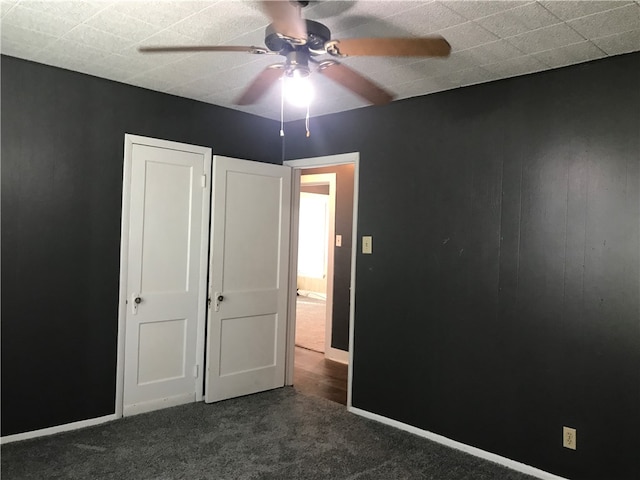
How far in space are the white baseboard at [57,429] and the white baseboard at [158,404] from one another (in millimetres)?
103

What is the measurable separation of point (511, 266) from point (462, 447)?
124cm

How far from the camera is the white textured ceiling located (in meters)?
2.18

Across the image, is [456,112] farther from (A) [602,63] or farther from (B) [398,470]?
(B) [398,470]

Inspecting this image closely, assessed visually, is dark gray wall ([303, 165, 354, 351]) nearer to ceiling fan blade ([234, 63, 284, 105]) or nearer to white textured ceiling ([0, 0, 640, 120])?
white textured ceiling ([0, 0, 640, 120])

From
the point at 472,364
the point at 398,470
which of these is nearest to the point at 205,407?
the point at 398,470

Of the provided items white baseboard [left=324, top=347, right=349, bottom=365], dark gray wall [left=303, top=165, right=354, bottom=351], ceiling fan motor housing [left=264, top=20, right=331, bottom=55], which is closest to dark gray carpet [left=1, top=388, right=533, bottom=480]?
white baseboard [left=324, top=347, right=349, bottom=365]

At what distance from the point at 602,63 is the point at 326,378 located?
11.4ft

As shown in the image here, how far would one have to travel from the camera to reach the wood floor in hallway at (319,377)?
14.3ft

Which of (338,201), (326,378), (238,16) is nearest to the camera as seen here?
(238,16)

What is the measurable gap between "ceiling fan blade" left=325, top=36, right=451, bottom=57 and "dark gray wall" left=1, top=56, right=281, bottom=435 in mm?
2169

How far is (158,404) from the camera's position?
3738mm

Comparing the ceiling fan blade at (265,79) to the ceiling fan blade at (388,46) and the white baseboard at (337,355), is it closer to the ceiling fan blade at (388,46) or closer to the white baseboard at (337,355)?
the ceiling fan blade at (388,46)

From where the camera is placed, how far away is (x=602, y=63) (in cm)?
272

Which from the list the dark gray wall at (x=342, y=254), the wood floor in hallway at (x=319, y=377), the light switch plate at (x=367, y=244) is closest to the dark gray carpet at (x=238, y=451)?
the wood floor in hallway at (x=319, y=377)
